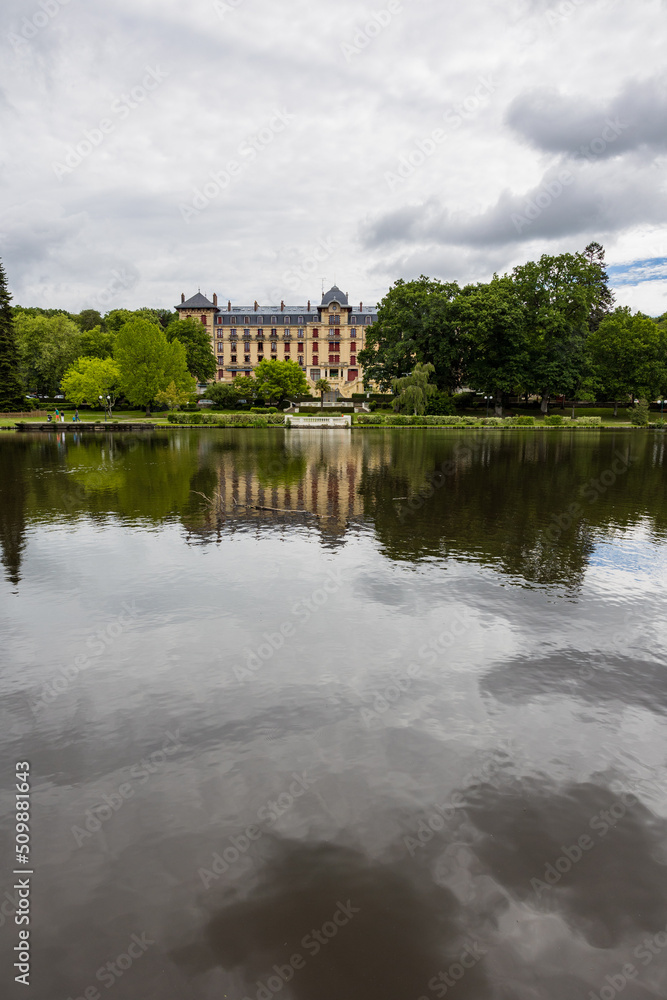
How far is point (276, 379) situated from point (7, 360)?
110 feet

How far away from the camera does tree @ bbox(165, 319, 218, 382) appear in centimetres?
9481

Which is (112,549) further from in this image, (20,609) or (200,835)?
(200,835)

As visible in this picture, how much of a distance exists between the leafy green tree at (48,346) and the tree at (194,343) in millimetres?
15161

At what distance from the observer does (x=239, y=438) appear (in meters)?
51.4

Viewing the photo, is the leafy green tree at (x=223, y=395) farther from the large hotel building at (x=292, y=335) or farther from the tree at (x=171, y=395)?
the large hotel building at (x=292, y=335)

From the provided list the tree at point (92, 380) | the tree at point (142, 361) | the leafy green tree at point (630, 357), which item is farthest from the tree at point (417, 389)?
the tree at point (92, 380)

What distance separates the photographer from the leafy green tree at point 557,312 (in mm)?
74312

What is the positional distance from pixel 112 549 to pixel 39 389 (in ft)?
308

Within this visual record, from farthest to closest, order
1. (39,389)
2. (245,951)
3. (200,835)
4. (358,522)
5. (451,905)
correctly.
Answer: (39,389)
(358,522)
(200,835)
(451,905)
(245,951)

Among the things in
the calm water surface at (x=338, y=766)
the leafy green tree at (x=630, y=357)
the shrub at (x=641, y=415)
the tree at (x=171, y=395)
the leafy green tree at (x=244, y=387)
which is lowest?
the calm water surface at (x=338, y=766)

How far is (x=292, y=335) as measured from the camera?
4830 inches

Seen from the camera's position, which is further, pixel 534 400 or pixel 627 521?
pixel 534 400

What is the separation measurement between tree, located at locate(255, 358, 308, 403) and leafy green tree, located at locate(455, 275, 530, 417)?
2438 cm

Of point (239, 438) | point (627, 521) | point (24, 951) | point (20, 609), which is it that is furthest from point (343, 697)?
point (239, 438)
